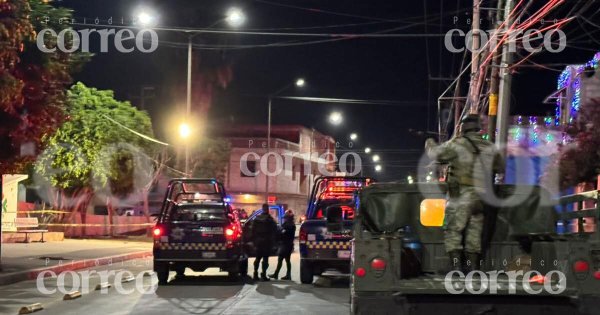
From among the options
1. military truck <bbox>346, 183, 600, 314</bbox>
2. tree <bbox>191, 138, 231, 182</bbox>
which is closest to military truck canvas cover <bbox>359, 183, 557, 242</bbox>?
military truck <bbox>346, 183, 600, 314</bbox>

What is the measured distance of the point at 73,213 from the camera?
32969mm

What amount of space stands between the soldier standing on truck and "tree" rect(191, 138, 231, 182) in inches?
1437

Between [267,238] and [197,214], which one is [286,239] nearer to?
[267,238]

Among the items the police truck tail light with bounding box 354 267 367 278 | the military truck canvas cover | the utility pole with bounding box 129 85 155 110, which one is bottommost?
the police truck tail light with bounding box 354 267 367 278

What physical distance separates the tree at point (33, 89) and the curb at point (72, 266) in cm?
231

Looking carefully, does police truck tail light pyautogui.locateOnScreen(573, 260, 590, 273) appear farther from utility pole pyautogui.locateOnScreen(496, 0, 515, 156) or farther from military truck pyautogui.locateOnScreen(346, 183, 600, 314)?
utility pole pyautogui.locateOnScreen(496, 0, 515, 156)

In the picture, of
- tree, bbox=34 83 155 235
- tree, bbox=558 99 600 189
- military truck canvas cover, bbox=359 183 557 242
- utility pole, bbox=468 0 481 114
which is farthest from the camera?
tree, bbox=34 83 155 235

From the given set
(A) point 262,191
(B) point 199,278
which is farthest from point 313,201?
(A) point 262,191

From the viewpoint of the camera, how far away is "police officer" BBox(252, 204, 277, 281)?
53.5 ft

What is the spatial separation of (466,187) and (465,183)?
0.04 meters

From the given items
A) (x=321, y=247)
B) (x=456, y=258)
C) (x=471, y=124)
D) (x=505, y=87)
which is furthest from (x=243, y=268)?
(x=471, y=124)

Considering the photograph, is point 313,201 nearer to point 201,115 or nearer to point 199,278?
point 199,278

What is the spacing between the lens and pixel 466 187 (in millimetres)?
7012

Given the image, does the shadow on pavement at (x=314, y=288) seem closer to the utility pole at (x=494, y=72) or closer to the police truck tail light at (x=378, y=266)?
the utility pole at (x=494, y=72)
